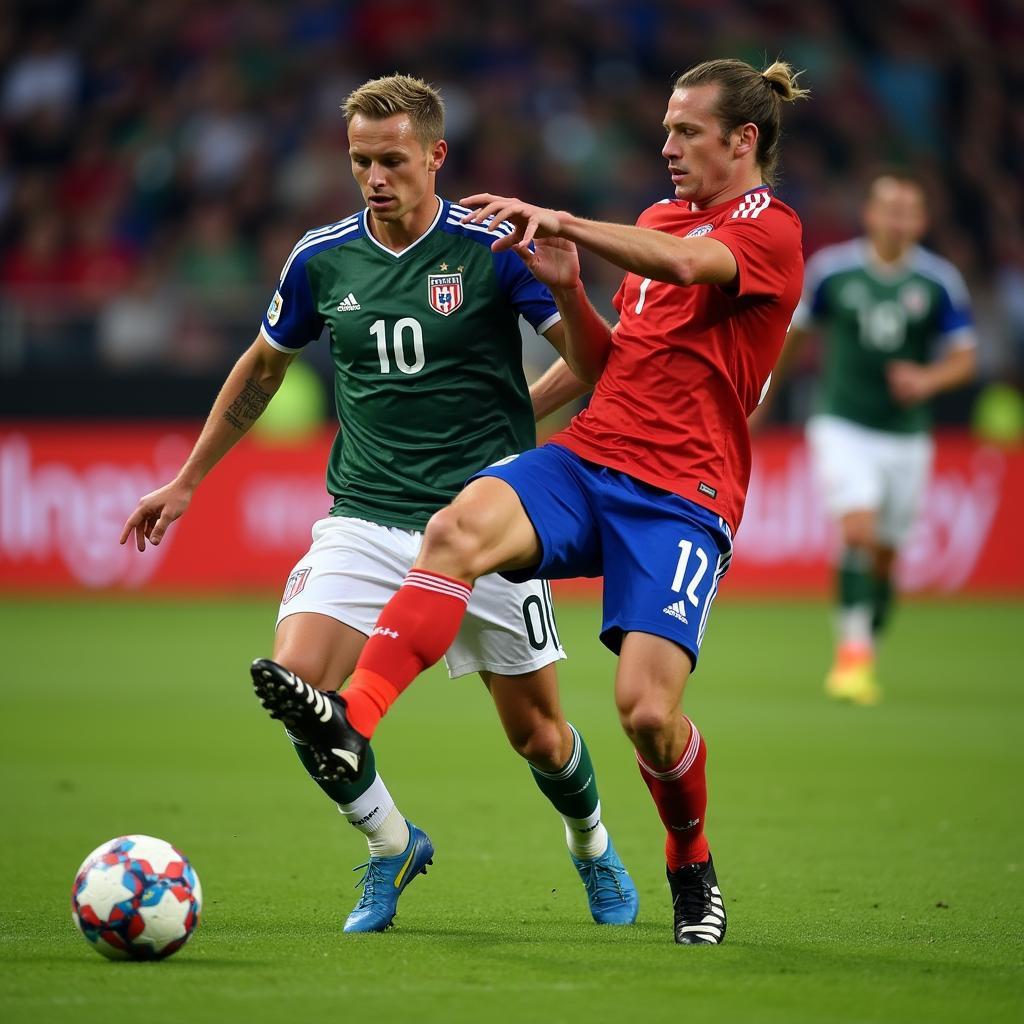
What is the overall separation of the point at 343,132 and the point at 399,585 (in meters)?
14.2

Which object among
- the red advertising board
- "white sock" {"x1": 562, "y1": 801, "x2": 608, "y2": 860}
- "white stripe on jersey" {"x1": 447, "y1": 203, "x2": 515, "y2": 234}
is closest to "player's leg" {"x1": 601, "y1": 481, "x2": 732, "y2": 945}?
"white sock" {"x1": 562, "y1": 801, "x2": 608, "y2": 860}

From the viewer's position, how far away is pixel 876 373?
11.3 metres

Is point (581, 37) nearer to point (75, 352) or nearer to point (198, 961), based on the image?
point (75, 352)

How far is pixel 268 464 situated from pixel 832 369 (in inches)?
241

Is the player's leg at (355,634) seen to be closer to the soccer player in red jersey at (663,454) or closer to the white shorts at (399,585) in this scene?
the white shorts at (399,585)

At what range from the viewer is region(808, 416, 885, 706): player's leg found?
1066 cm

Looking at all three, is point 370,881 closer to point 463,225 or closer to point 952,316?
point 463,225

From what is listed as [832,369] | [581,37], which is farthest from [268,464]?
[581,37]

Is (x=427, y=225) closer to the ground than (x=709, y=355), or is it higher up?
higher up

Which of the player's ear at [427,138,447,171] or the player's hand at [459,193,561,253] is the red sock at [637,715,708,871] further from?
the player's ear at [427,138,447,171]

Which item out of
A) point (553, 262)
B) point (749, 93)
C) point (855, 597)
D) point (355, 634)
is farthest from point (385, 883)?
point (855, 597)

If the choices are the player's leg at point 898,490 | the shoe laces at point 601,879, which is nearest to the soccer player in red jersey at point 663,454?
the shoe laces at point 601,879

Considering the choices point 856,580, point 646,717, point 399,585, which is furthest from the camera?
point 856,580

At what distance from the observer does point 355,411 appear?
546 centimetres
